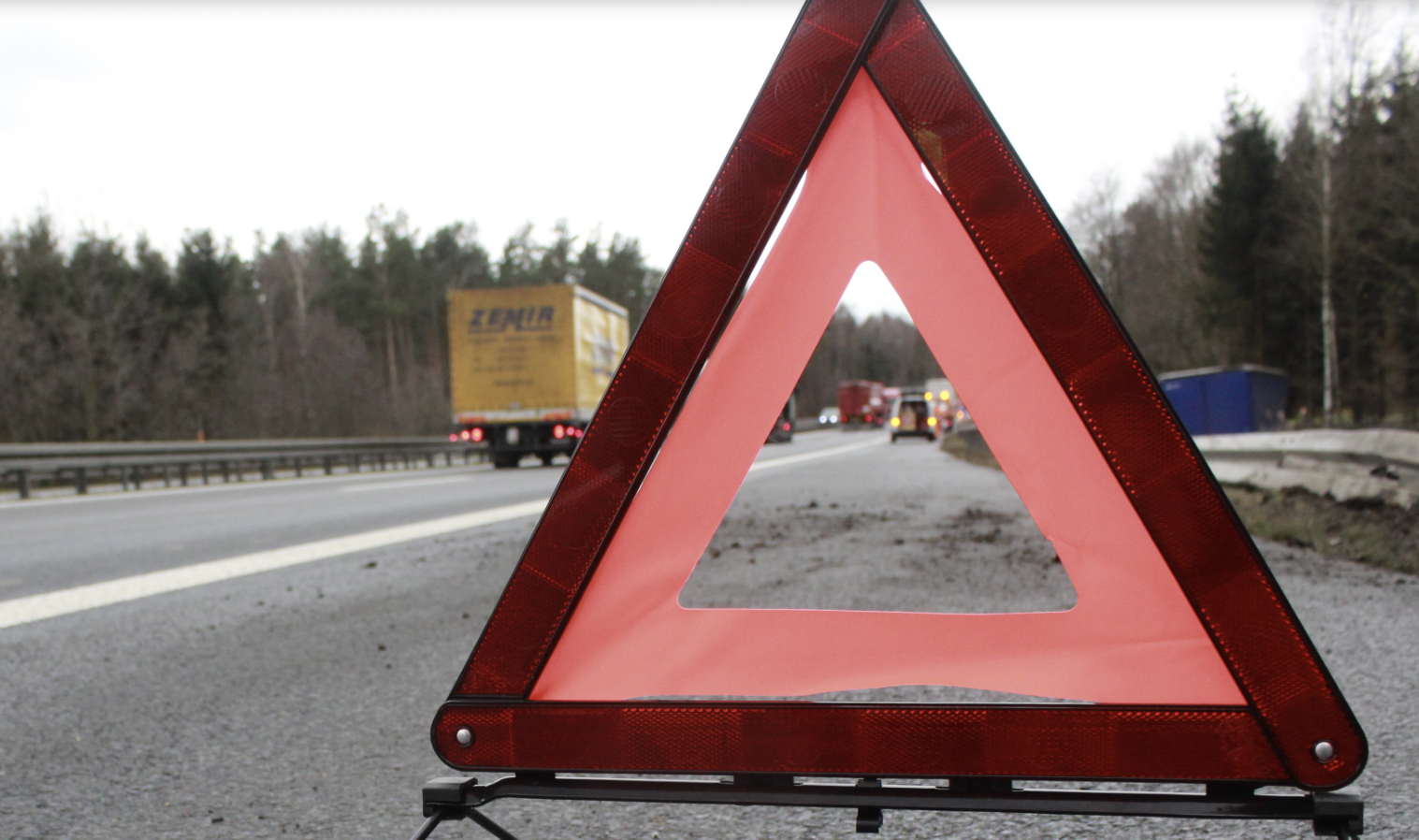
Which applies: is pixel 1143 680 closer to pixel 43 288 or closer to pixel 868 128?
pixel 868 128

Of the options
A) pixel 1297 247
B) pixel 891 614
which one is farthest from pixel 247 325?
pixel 891 614

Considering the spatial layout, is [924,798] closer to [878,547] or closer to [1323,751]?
[1323,751]

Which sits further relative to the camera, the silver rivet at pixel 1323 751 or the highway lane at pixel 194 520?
the highway lane at pixel 194 520

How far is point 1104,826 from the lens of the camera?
7.80ft

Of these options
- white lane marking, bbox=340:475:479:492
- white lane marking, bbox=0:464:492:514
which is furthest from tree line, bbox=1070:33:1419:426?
white lane marking, bbox=0:464:492:514

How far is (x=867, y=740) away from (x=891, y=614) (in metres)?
0.29

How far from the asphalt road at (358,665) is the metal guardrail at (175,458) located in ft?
24.2

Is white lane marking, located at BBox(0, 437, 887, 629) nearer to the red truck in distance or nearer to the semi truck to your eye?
the semi truck

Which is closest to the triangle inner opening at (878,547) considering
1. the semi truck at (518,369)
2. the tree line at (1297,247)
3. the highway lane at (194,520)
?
the highway lane at (194,520)

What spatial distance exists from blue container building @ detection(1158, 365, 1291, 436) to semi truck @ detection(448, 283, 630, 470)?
14771mm

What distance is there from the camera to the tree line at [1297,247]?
3169 centimetres

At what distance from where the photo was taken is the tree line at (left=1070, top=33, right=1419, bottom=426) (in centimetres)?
3169

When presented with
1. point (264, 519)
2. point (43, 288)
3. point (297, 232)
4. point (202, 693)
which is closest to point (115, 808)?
point (202, 693)

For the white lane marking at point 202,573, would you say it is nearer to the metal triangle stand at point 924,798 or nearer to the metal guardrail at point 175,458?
the metal triangle stand at point 924,798
